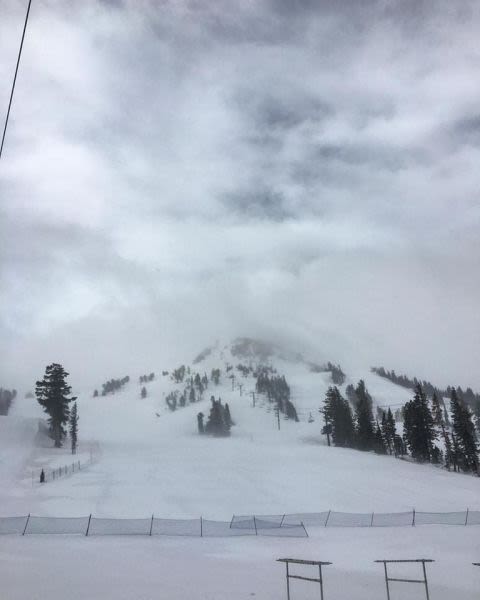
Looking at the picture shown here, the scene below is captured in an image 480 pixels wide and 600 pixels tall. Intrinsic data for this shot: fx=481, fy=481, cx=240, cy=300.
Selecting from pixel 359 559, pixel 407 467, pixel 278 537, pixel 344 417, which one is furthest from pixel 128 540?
pixel 344 417

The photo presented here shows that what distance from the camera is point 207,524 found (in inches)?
1278

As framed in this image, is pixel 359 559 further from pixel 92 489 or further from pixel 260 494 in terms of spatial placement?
pixel 92 489

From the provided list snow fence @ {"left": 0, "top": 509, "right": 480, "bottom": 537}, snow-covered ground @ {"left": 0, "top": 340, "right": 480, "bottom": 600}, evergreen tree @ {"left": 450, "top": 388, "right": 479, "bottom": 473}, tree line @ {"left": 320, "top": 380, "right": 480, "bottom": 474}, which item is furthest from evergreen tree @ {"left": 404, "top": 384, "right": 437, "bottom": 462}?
snow fence @ {"left": 0, "top": 509, "right": 480, "bottom": 537}

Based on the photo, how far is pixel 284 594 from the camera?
18297mm

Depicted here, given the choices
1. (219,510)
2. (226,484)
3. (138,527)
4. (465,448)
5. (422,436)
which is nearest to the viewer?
(138,527)

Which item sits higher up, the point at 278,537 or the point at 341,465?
the point at 341,465

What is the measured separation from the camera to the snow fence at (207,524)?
98.0 ft

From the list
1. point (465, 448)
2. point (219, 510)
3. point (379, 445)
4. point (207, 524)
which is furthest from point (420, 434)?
point (207, 524)

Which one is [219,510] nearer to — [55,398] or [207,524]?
[207,524]

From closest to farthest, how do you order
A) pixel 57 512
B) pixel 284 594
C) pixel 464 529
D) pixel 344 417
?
pixel 284 594, pixel 464 529, pixel 57 512, pixel 344 417

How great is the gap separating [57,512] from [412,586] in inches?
1092

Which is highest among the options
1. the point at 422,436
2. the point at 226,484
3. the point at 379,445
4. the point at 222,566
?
the point at 422,436

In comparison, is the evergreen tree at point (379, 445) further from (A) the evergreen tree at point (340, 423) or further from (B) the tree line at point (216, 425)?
(B) the tree line at point (216, 425)

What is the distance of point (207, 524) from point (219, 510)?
8.44 metres
